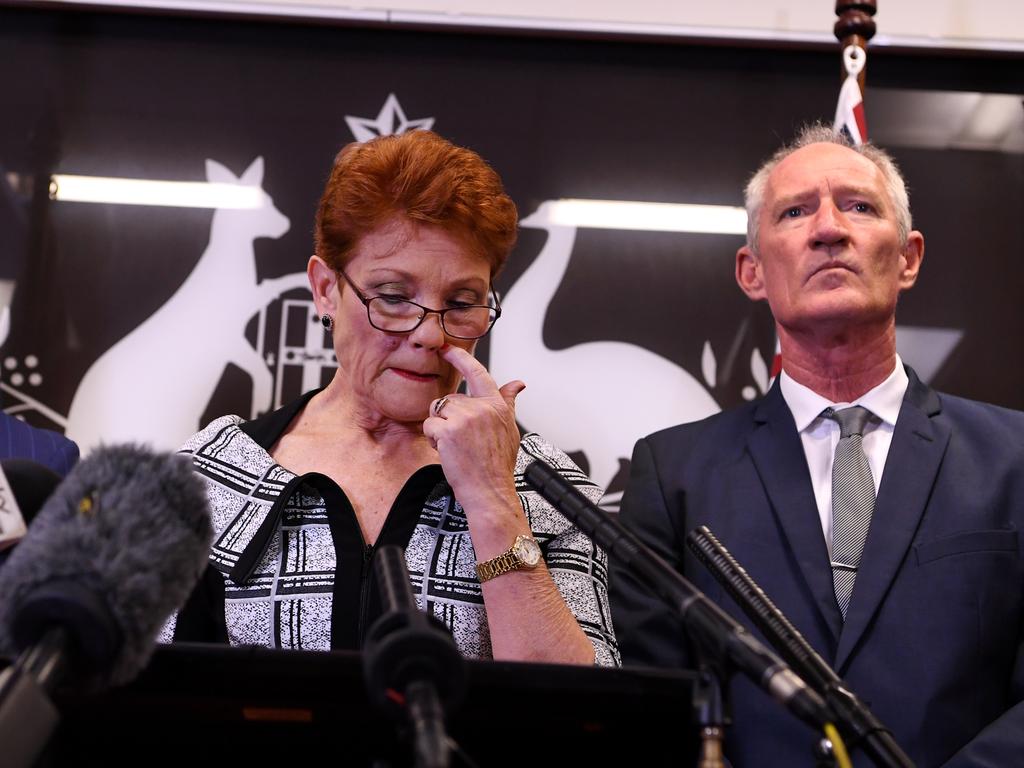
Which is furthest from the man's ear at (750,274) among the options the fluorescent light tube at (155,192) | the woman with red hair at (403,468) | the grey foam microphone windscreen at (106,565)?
the grey foam microphone windscreen at (106,565)

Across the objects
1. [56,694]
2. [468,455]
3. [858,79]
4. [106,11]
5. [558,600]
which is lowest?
[56,694]

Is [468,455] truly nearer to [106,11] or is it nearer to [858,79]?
[858,79]

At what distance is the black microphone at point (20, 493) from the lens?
104 cm

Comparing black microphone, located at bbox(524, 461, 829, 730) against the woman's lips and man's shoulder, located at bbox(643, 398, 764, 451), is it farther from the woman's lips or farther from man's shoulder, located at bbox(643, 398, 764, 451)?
man's shoulder, located at bbox(643, 398, 764, 451)

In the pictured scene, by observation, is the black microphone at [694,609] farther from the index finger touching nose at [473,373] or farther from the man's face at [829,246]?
the man's face at [829,246]

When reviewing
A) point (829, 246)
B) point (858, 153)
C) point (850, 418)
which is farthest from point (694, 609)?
point (858, 153)

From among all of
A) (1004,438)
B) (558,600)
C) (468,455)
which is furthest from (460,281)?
(1004,438)

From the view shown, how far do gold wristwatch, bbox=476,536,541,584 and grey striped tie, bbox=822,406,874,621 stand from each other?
55 centimetres

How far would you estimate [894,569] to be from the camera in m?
1.89

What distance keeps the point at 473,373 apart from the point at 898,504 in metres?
0.76

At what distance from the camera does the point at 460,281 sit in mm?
1930

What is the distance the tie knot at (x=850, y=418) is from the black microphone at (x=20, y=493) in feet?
4.70

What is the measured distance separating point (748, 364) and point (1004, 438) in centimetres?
87

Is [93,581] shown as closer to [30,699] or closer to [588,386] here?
[30,699]
